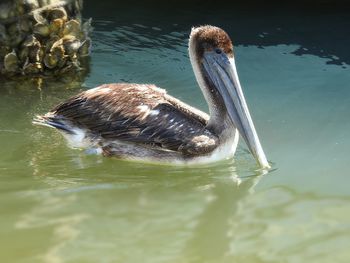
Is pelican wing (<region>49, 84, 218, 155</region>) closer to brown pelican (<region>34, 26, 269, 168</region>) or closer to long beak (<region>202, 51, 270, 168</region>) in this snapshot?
brown pelican (<region>34, 26, 269, 168</region>)

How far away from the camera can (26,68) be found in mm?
5988

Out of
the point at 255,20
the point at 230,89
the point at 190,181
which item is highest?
the point at 230,89

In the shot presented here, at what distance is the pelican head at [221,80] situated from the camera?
461 centimetres

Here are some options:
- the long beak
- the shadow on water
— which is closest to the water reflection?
the long beak

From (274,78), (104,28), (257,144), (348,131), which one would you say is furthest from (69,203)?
(104,28)

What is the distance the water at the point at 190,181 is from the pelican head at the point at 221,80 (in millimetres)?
266

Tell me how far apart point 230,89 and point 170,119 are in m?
0.47

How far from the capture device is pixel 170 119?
465cm

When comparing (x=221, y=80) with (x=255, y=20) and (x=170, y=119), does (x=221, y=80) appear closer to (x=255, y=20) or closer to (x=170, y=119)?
(x=170, y=119)

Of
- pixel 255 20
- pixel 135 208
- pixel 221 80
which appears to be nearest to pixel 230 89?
pixel 221 80

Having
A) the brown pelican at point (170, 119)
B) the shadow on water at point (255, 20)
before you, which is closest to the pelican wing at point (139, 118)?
the brown pelican at point (170, 119)

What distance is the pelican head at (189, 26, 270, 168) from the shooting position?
4.61m

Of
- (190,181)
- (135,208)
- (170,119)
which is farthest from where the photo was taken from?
(170,119)

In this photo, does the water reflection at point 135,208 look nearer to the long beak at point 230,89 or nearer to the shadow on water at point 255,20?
the long beak at point 230,89
